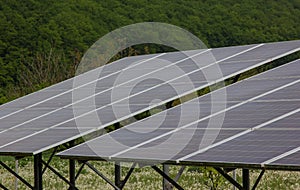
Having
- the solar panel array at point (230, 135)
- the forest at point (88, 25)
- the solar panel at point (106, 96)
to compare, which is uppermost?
the forest at point (88, 25)

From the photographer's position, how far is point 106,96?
13.0m

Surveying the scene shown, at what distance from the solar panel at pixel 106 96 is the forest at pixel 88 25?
74.7 feet

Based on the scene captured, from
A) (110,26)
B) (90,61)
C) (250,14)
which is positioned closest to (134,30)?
(110,26)

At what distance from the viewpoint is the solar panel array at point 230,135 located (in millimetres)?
7602

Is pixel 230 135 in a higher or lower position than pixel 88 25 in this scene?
lower

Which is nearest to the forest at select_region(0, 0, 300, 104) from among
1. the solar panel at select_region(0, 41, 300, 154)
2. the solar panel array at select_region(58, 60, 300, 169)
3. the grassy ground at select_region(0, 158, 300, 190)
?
the grassy ground at select_region(0, 158, 300, 190)

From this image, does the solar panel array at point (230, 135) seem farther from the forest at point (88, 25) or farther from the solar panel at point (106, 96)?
the forest at point (88, 25)

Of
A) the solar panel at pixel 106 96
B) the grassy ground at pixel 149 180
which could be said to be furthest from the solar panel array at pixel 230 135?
the grassy ground at pixel 149 180

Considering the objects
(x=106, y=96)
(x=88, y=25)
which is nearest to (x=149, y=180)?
(x=106, y=96)

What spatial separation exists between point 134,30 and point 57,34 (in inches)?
184

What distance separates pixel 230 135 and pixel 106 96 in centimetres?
487

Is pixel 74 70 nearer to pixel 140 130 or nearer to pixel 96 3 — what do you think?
pixel 96 3

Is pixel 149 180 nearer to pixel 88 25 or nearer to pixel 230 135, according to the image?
pixel 230 135

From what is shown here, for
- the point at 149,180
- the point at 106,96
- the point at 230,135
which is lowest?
the point at 230,135
